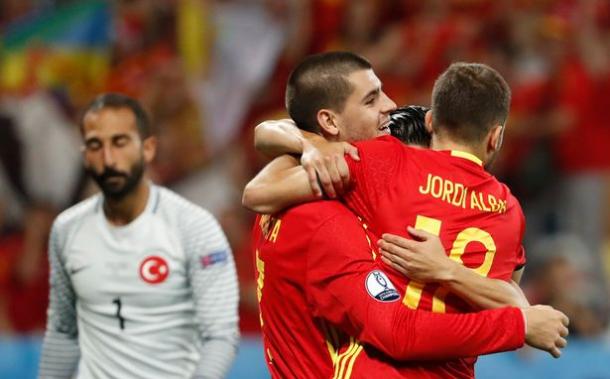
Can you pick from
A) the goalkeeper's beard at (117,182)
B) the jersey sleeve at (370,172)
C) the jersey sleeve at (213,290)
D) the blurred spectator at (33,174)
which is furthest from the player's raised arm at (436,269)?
the blurred spectator at (33,174)

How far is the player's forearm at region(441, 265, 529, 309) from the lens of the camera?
363 cm

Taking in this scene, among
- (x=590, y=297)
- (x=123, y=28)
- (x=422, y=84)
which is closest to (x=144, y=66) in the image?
(x=123, y=28)

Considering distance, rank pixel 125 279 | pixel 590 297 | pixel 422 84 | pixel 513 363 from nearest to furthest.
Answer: pixel 125 279 → pixel 513 363 → pixel 590 297 → pixel 422 84

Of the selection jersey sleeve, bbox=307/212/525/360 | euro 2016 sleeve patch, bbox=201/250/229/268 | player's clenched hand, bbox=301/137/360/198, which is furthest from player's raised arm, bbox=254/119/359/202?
euro 2016 sleeve patch, bbox=201/250/229/268

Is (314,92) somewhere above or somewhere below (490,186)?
above

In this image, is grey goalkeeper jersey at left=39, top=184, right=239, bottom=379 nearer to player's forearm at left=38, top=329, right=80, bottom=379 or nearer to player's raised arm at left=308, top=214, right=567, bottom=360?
player's forearm at left=38, top=329, right=80, bottom=379

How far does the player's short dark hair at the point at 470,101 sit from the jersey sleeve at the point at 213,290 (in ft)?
5.03

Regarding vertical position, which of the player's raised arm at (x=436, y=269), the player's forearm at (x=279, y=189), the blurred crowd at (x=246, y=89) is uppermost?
the blurred crowd at (x=246, y=89)

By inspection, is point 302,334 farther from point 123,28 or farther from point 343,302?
point 123,28

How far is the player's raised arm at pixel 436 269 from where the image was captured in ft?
11.9

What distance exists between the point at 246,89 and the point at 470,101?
623 cm

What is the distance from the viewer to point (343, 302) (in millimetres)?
3631

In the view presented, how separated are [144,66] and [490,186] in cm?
637

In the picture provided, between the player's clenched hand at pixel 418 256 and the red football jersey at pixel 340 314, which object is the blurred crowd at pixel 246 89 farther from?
the player's clenched hand at pixel 418 256
